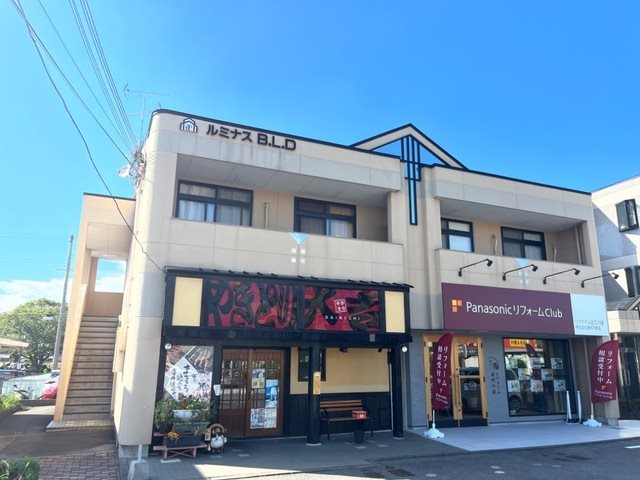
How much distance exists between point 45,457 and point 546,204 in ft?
50.6

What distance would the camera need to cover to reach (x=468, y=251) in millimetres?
14797

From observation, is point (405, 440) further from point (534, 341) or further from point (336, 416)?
point (534, 341)

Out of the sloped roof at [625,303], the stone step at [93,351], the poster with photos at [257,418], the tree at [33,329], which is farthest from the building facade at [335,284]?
the tree at [33,329]

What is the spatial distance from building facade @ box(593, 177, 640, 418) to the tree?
47264 millimetres

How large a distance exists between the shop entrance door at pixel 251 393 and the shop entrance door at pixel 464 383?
4.57 m

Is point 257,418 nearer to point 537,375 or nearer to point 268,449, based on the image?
point 268,449

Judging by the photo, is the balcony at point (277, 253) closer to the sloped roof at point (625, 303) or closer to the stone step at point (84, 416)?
the stone step at point (84, 416)

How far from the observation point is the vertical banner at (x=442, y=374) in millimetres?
12422

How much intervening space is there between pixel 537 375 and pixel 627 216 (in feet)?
28.3

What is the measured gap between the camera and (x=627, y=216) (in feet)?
62.3

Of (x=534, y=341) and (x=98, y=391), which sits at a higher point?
(x=534, y=341)

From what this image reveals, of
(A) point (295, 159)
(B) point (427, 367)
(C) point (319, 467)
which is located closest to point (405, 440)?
(B) point (427, 367)

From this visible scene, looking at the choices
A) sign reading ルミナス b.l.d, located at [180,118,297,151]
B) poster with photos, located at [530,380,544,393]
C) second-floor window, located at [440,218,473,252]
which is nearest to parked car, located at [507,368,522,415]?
poster with photos, located at [530,380,544,393]

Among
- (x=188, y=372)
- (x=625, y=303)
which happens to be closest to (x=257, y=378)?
(x=188, y=372)
